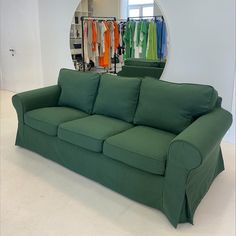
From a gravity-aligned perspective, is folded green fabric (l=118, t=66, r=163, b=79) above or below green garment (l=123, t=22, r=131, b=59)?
below

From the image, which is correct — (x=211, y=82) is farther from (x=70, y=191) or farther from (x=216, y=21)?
(x=70, y=191)

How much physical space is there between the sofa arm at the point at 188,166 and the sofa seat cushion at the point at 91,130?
2.16 ft

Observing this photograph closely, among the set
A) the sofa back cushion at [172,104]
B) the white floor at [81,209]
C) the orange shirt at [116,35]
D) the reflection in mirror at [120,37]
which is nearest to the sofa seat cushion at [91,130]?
the sofa back cushion at [172,104]

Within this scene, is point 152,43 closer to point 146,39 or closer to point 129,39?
point 146,39

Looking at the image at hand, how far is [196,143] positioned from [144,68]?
1925 millimetres

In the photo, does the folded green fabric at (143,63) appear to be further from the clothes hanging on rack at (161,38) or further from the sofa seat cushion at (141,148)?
the sofa seat cushion at (141,148)

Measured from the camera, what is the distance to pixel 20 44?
510 cm

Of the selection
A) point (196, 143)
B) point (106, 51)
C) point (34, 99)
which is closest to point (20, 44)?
point (106, 51)

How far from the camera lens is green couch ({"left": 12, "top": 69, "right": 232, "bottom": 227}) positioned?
1.79 m

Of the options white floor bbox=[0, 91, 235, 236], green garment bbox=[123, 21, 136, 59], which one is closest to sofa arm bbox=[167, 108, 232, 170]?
white floor bbox=[0, 91, 235, 236]

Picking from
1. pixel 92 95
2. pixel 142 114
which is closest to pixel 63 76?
pixel 92 95

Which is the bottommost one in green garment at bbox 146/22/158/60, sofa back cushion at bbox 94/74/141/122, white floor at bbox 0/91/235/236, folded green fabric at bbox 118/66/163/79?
white floor at bbox 0/91/235/236

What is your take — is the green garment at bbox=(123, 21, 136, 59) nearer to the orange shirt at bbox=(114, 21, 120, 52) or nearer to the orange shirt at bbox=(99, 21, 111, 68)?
the orange shirt at bbox=(114, 21, 120, 52)

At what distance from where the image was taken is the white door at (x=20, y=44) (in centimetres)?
477
